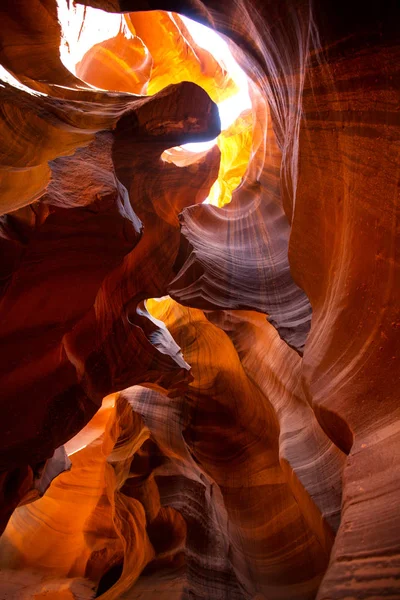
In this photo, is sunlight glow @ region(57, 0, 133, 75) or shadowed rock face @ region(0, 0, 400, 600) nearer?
shadowed rock face @ region(0, 0, 400, 600)

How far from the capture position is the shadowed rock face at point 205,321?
8.59 feet

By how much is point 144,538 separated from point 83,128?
682 cm

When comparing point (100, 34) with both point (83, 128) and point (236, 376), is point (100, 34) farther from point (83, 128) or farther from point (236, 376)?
point (236, 376)

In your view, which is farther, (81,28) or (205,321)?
(205,321)

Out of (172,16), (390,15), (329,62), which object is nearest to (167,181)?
(329,62)

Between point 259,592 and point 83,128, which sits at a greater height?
point 83,128

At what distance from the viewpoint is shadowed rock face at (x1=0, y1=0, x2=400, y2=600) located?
2617 mm

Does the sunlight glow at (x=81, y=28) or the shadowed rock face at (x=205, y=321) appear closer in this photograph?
the shadowed rock face at (x=205, y=321)

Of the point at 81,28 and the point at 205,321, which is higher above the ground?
the point at 81,28

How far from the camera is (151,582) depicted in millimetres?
6570

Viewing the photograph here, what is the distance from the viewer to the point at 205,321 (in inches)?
413

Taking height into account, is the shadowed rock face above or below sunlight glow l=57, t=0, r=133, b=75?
below

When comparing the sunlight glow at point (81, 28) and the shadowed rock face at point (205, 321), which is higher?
the sunlight glow at point (81, 28)

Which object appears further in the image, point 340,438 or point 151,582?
point 151,582
